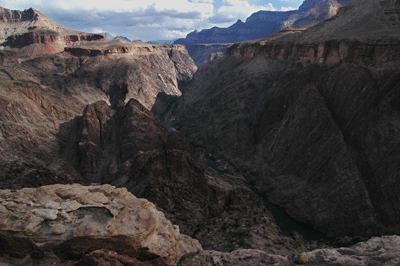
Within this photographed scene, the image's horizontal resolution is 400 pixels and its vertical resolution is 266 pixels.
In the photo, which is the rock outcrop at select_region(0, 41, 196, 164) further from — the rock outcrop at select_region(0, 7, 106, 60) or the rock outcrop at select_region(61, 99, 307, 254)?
the rock outcrop at select_region(0, 7, 106, 60)

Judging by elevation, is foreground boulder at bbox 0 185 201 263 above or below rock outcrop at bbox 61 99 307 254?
above

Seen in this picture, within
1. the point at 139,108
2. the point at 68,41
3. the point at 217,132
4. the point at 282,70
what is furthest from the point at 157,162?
the point at 68,41

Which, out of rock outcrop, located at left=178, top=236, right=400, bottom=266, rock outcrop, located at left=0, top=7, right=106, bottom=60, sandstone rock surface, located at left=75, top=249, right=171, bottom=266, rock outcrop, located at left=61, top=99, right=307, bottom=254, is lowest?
rock outcrop, located at left=61, top=99, right=307, bottom=254

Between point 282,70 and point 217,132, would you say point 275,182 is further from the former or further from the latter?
point 282,70

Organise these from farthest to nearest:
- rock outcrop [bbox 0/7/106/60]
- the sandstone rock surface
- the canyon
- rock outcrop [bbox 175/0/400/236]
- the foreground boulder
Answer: rock outcrop [bbox 0/7/106/60], rock outcrop [bbox 175/0/400/236], the canyon, the foreground boulder, the sandstone rock surface

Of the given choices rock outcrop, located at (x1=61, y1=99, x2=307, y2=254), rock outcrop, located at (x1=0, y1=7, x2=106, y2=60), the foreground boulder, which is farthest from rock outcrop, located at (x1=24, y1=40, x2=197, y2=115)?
the foreground boulder

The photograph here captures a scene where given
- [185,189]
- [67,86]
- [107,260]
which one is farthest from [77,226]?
[67,86]

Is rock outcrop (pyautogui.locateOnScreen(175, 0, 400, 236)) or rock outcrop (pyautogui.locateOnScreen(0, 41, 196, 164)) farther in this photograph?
rock outcrop (pyautogui.locateOnScreen(0, 41, 196, 164))
